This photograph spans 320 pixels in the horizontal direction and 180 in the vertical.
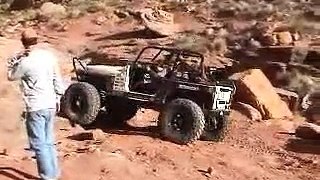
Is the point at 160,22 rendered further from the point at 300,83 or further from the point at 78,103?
the point at 78,103

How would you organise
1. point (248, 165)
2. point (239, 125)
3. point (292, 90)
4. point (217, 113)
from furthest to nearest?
point (292, 90) < point (239, 125) < point (217, 113) < point (248, 165)

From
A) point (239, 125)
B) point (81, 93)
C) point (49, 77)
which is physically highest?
point (49, 77)

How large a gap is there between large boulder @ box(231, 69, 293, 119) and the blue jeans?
27.1 feet

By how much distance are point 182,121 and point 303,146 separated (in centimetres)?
212

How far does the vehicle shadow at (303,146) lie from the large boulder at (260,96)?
7.27ft

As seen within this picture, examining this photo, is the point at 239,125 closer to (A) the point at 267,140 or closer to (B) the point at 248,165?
(A) the point at 267,140

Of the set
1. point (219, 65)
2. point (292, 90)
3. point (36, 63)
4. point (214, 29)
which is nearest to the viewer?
point (36, 63)

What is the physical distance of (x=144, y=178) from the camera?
8.74 metres

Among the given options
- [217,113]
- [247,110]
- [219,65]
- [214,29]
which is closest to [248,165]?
[217,113]

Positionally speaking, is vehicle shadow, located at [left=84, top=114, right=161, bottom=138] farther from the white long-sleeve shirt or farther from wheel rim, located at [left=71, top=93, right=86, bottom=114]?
the white long-sleeve shirt

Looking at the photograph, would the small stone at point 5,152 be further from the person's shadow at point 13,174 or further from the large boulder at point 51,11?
the large boulder at point 51,11

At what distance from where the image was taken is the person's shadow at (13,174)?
775 centimetres

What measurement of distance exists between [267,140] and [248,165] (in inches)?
94.5

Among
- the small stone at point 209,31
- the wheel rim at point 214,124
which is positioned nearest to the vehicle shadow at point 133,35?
the small stone at point 209,31
